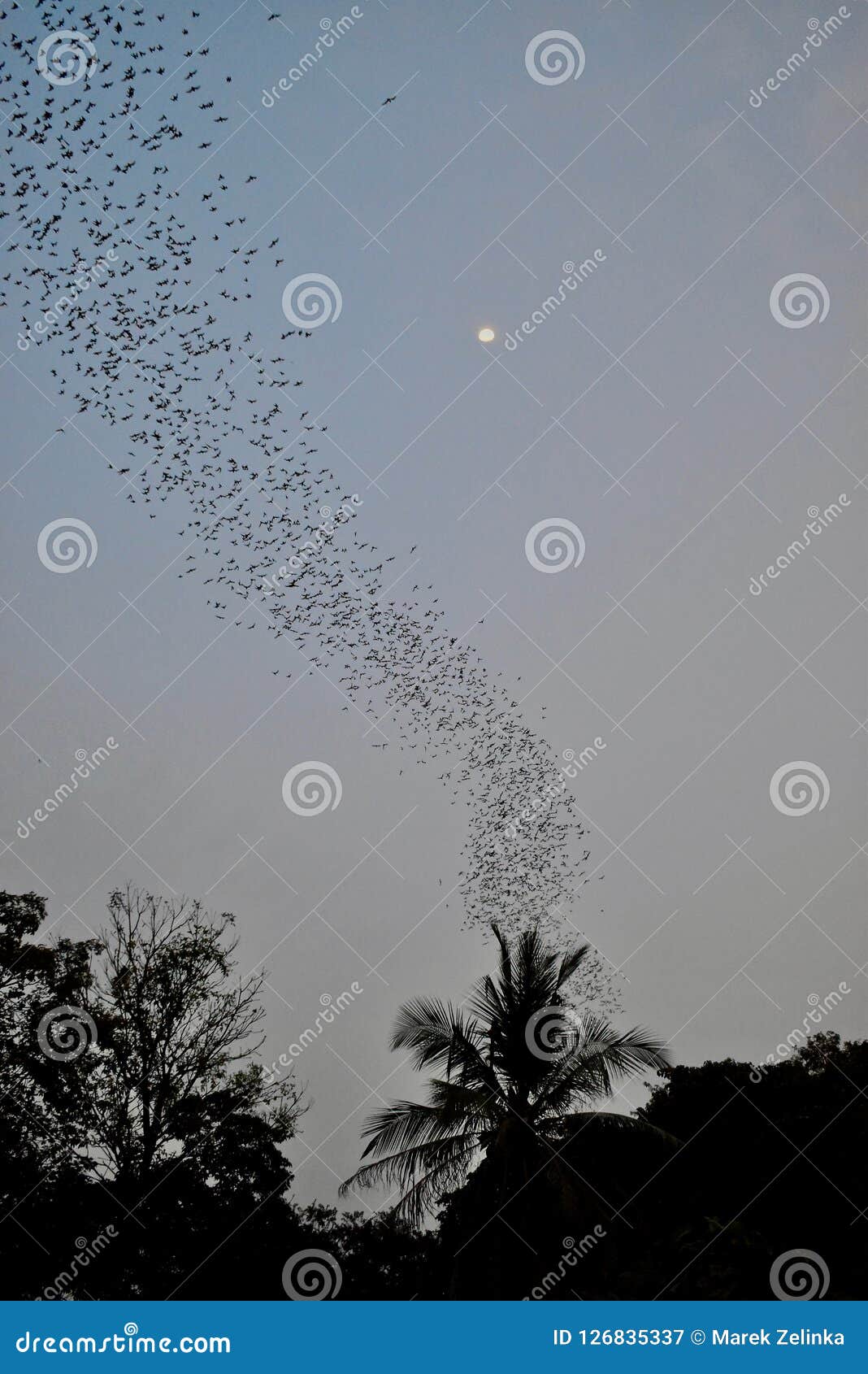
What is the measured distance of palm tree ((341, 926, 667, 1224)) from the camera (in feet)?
48.1

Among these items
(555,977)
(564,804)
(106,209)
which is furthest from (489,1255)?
(106,209)

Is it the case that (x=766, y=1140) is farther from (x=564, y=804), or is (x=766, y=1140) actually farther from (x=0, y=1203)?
(x=0, y=1203)

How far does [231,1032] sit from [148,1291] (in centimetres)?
430

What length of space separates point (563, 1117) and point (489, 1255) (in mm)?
2063

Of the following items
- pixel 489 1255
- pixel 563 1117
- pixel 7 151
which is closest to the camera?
pixel 7 151

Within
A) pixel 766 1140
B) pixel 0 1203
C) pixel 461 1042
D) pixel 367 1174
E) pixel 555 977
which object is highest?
pixel 766 1140

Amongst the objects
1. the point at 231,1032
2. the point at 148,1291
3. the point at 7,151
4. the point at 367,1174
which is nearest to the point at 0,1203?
the point at 148,1291

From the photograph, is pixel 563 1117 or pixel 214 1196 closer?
pixel 563 1117

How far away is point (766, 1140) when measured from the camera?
70.0 ft

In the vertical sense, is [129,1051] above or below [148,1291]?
above

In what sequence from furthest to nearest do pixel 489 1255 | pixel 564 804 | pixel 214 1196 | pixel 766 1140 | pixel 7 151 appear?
pixel 766 1140 < pixel 214 1196 < pixel 564 804 < pixel 489 1255 < pixel 7 151

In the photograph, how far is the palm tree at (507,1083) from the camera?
1466 cm

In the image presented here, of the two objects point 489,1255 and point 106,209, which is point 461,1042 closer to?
point 489,1255

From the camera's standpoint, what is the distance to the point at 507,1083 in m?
15.6
